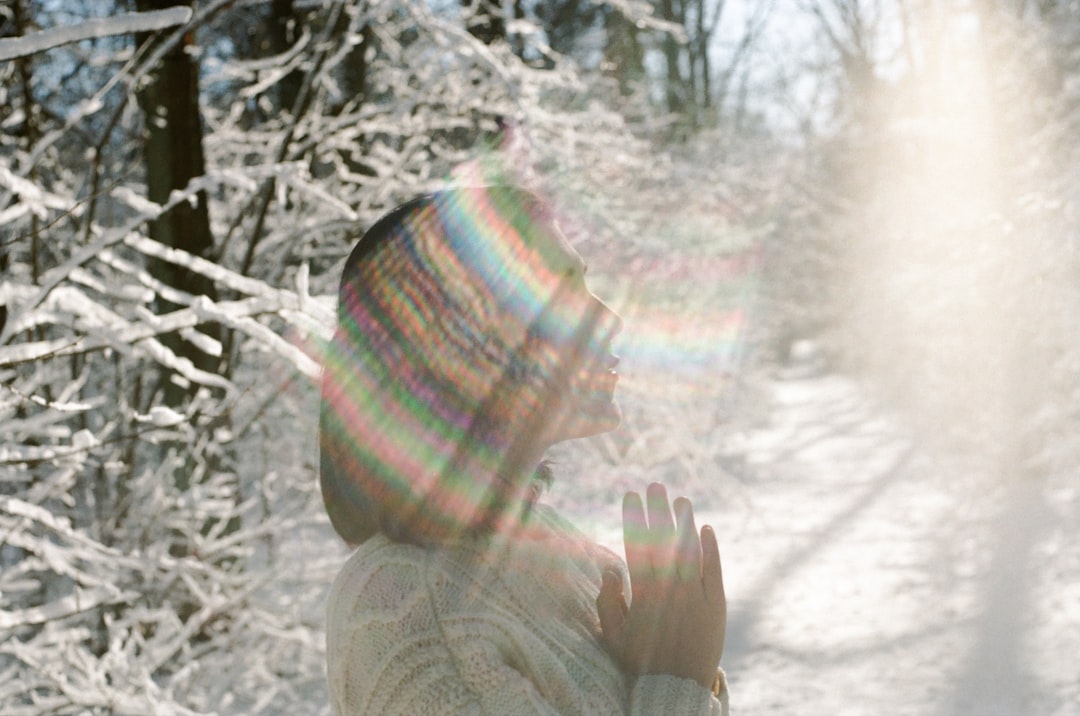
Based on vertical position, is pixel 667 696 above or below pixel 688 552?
below

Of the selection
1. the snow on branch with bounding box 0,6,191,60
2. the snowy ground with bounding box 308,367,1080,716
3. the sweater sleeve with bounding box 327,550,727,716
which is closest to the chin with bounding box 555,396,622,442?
the sweater sleeve with bounding box 327,550,727,716

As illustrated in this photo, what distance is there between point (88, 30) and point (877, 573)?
7.54 metres

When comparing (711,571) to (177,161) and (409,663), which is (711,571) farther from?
(177,161)

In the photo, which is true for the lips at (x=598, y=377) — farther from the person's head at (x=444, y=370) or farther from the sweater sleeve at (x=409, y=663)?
the sweater sleeve at (x=409, y=663)

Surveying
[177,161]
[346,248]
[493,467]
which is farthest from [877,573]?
[493,467]

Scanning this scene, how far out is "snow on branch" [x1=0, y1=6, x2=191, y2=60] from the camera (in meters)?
1.26

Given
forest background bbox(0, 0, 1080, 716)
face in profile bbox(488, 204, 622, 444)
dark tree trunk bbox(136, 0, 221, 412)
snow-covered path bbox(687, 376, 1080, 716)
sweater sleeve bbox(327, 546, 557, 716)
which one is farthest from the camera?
snow-covered path bbox(687, 376, 1080, 716)

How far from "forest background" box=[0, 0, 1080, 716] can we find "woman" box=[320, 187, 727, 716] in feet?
1.59

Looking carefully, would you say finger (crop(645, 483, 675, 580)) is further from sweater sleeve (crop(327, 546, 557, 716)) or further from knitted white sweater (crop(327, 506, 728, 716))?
sweater sleeve (crop(327, 546, 557, 716))

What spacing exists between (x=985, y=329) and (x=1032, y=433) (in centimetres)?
115

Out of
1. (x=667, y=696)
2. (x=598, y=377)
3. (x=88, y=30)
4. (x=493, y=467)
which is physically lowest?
(x=667, y=696)

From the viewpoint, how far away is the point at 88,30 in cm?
131

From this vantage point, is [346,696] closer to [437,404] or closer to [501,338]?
[437,404]

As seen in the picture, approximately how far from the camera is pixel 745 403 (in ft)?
45.8
